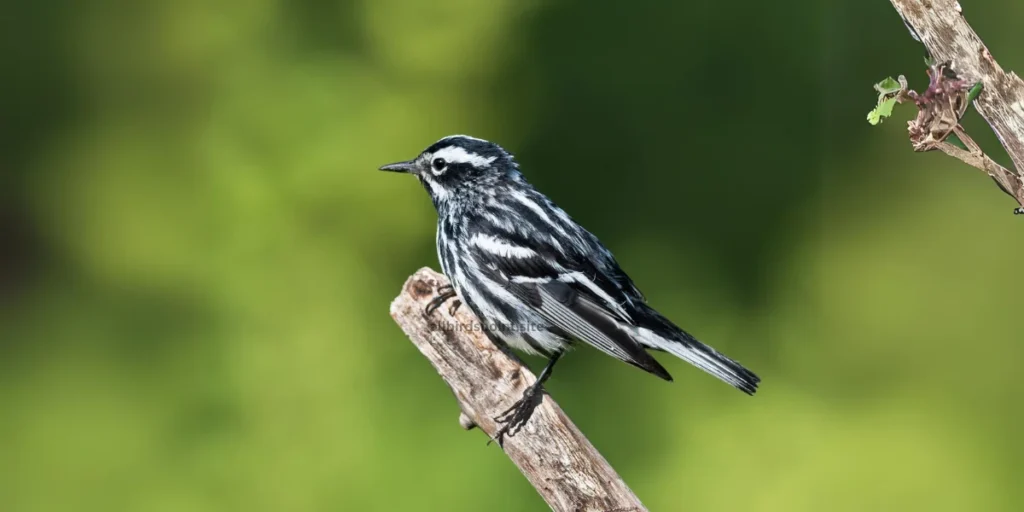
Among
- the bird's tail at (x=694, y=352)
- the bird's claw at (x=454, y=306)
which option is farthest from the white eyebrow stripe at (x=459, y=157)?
the bird's tail at (x=694, y=352)

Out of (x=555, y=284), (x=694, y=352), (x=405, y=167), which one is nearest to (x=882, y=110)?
(x=694, y=352)

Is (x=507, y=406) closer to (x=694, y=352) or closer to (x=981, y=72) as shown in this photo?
(x=694, y=352)

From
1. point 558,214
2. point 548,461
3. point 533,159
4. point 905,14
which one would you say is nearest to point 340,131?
point 533,159

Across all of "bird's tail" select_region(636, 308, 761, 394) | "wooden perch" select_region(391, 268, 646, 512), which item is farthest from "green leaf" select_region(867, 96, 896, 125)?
"wooden perch" select_region(391, 268, 646, 512)

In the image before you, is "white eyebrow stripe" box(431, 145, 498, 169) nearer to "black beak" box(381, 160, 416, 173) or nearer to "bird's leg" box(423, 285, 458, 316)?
"black beak" box(381, 160, 416, 173)

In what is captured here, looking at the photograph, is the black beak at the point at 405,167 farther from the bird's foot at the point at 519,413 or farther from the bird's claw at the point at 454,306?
the bird's foot at the point at 519,413
